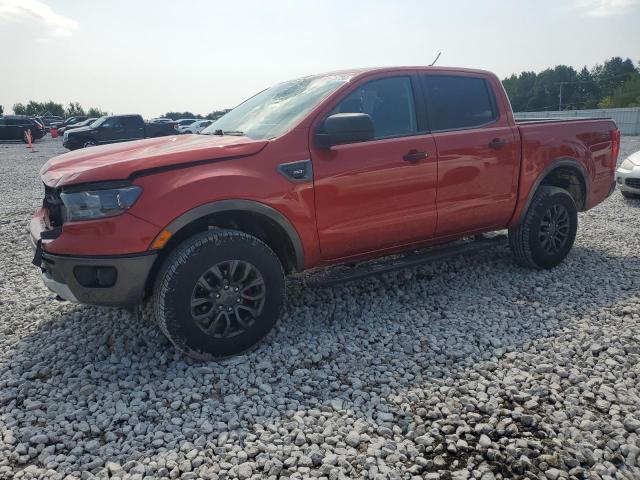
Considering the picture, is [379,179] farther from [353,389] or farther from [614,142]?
[614,142]

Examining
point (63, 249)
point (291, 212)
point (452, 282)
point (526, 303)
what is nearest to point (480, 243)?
point (452, 282)

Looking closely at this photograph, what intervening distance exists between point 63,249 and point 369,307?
2332mm

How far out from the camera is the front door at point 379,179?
3.48 metres

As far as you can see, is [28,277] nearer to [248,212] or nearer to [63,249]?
[63,249]

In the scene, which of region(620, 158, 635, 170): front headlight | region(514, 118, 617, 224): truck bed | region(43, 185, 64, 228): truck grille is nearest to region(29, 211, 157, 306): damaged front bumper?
region(43, 185, 64, 228): truck grille

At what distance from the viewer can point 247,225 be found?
3498 mm

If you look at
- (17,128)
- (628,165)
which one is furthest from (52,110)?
(628,165)

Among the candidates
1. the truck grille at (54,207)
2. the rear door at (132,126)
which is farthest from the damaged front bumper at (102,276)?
the rear door at (132,126)

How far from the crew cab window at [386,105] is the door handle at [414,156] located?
0.18 m

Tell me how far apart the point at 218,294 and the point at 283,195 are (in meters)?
0.78

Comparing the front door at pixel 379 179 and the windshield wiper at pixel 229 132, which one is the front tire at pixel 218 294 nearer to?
the front door at pixel 379 179

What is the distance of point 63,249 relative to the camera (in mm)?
2924

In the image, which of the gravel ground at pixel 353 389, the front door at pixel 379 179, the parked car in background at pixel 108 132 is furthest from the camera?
the parked car in background at pixel 108 132

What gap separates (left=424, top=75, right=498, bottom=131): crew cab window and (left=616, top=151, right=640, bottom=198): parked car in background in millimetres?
5278
